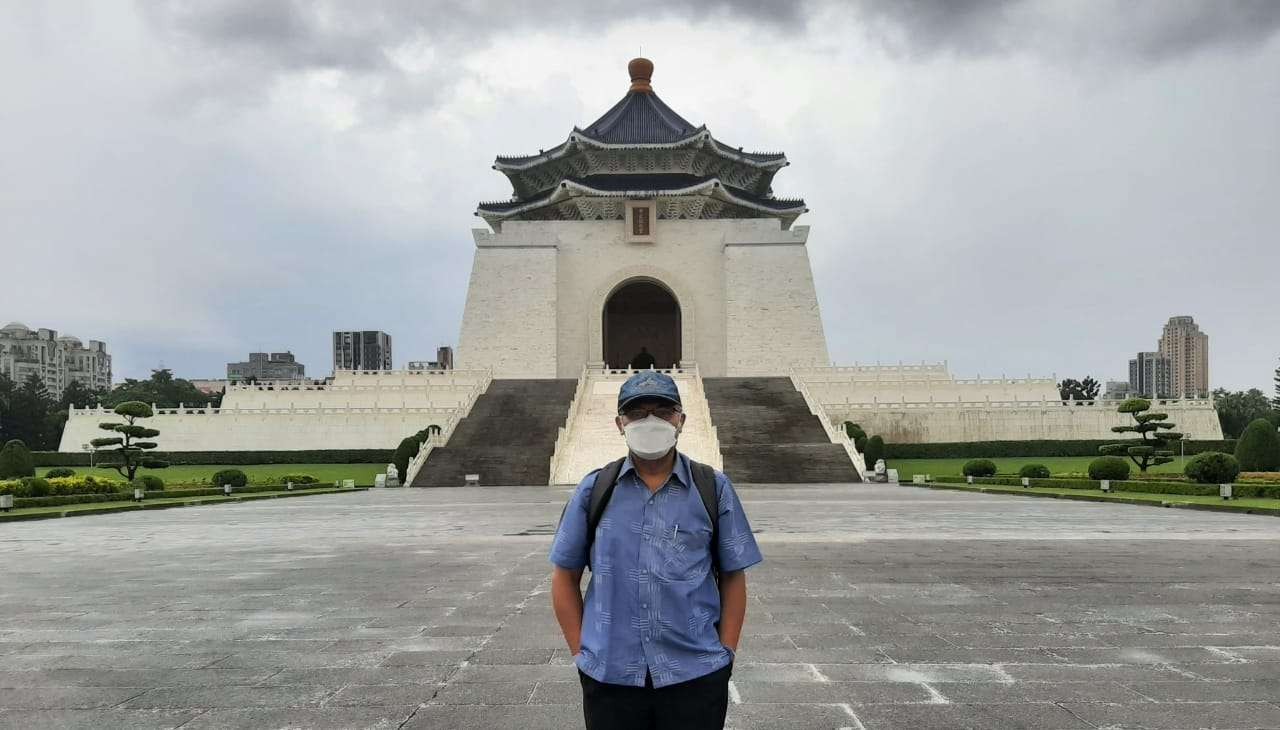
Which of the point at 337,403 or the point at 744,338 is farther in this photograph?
the point at 744,338

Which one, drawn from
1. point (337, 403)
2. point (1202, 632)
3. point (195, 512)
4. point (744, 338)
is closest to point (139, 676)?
point (1202, 632)

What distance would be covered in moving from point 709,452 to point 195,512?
1279 centimetres

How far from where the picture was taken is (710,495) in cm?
267

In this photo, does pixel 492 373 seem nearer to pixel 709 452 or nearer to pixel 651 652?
pixel 709 452

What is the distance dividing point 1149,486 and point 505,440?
16160mm

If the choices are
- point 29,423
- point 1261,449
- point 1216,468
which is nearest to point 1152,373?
point 1261,449

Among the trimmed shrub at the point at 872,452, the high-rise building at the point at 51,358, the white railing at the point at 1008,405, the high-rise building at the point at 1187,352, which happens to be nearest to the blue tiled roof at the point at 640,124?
the white railing at the point at 1008,405

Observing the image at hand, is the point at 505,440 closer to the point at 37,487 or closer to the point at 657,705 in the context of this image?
the point at 37,487

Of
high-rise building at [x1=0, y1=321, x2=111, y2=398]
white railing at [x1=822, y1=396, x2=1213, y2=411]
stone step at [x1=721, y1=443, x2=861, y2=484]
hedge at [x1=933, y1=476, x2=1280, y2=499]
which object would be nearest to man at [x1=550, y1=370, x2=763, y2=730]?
hedge at [x1=933, y1=476, x2=1280, y2=499]

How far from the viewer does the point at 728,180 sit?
46.1 meters

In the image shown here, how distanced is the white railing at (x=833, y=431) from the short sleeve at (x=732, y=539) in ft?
74.3

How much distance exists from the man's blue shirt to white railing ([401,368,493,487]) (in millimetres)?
22787

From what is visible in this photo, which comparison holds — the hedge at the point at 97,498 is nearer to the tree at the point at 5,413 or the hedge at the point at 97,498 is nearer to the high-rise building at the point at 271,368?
the tree at the point at 5,413

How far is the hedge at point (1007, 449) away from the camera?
30359 mm
